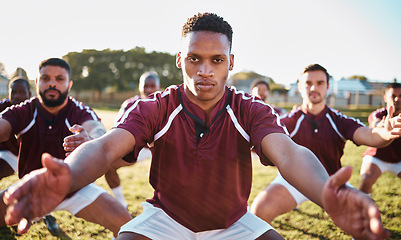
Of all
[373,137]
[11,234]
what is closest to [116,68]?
[11,234]

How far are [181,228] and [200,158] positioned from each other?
0.60m

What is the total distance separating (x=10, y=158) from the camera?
5.34 m

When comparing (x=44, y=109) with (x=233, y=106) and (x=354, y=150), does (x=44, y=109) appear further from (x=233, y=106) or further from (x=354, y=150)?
(x=354, y=150)

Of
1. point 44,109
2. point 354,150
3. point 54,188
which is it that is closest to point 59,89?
point 44,109

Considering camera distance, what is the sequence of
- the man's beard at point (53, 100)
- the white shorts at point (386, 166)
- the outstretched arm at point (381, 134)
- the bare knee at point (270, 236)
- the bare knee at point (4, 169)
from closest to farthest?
1. the bare knee at point (270, 236)
2. the outstretched arm at point (381, 134)
3. the man's beard at point (53, 100)
4. the bare knee at point (4, 169)
5. the white shorts at point (386, 166)

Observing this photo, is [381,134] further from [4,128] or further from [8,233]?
[8,233]

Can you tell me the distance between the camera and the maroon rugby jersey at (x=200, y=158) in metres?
2.38

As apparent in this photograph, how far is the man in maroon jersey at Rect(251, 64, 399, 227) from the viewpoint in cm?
394

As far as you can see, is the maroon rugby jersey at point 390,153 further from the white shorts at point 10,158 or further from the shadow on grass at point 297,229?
the white shorts at point 10,158

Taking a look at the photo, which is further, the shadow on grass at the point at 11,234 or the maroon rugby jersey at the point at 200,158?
the shadow on grass at the point at 11,234

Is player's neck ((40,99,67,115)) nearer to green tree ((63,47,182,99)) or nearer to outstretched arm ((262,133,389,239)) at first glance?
outstretched arm ((262,133,389,239))

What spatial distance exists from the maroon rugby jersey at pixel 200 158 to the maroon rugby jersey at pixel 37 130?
2.12m

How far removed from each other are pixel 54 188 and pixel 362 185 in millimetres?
5520

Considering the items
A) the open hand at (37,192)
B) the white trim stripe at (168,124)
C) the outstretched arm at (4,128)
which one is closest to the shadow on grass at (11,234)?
the outstretched arm at (4,128)
